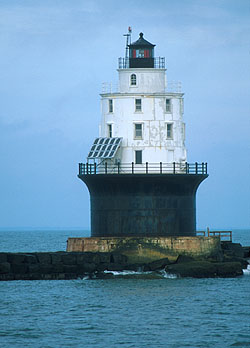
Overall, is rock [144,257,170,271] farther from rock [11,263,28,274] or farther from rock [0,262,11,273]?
rock [0,262,11,273]

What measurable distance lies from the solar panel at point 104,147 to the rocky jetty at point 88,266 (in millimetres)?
6234

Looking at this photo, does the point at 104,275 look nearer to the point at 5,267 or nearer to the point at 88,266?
the point at 88,266

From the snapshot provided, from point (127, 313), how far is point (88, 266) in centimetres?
932

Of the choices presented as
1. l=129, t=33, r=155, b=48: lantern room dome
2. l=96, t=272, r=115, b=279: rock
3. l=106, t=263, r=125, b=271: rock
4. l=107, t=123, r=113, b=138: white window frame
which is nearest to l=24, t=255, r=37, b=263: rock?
l=96, t=272, r=115, b=279: rock

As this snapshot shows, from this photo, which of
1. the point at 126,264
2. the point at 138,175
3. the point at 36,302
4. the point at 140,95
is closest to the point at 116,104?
the point at 140,95

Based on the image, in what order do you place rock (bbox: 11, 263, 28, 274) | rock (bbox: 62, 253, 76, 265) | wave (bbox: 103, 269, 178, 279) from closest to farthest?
rock (bbox: 11, 263, 28, 274), wave (bbox: 103, 269, 178, 279), rock (bbox: 62, 253, 76, 265)

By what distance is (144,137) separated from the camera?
4975 centimetres

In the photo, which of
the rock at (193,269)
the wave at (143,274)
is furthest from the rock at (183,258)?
the wave at (143,274)

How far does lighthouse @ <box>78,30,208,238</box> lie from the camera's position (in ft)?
158

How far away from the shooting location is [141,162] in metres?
49.5

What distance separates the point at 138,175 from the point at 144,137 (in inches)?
114

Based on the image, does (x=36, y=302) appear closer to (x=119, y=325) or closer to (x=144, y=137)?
(x=119, y=325)

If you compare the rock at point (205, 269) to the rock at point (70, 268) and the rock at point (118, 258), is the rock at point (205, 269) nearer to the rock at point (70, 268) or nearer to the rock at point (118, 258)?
the rock at point (118, 258)

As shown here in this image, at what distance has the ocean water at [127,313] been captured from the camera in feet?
102
